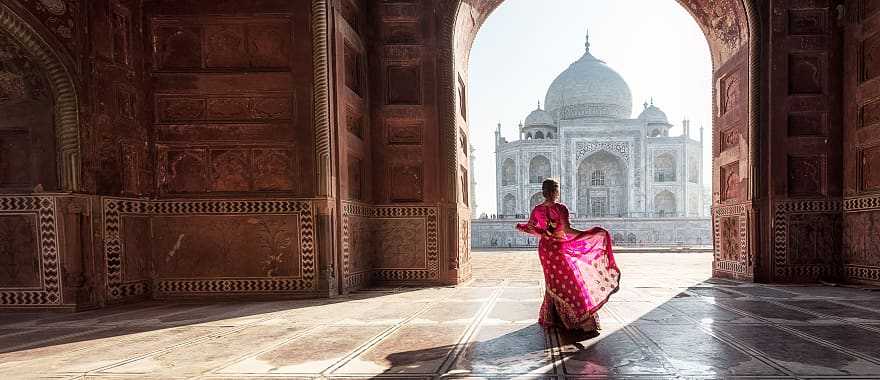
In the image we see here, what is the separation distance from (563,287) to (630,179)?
1362 inches

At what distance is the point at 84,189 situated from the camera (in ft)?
17.6

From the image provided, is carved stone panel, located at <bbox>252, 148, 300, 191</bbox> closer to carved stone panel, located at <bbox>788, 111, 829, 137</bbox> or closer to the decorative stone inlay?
carved stone panel, located at <bbox>788, 111, 829, 137</bbox>

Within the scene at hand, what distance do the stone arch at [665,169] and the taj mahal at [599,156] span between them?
0.23 ft

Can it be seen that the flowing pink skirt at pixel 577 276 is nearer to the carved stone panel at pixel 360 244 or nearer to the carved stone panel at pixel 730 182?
the carved stone panel at pixel 360 244

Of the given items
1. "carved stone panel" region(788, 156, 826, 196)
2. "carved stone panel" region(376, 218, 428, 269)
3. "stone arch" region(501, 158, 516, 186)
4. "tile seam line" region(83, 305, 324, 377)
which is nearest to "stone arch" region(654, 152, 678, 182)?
"stone arch" region(501, 158, 516, 186)

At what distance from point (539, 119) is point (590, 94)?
14.8 feet

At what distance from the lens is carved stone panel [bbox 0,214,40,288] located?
17.6 feet

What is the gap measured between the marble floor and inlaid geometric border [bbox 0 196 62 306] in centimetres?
27

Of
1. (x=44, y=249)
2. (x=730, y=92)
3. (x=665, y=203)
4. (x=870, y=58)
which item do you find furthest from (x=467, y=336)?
(x=665, y=203)

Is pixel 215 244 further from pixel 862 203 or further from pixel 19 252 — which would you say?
pixel 862 203

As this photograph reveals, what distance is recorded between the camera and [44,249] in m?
5.35

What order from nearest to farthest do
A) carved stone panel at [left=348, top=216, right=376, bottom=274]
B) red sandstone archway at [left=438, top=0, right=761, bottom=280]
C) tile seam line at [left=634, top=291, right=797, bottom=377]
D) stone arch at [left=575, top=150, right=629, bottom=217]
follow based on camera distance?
tile seam line at [left=634, top=291, right=797, bottom=377] < carved stone panel at [left=348, top=216, right=376, bottom=274] < red sandstone archway at [left=438, top=0, right=761, bottom=280] < stone arch at [left=575, top=150, right=629, bottom=217]

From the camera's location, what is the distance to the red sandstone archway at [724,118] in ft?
23.5

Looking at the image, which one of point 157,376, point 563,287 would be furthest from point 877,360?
point 157,376
